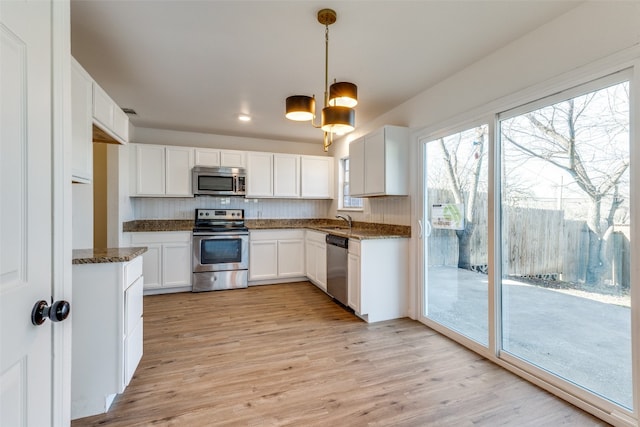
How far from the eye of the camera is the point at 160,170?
440cm

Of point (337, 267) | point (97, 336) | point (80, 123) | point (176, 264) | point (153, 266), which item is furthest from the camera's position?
point (176, 264)

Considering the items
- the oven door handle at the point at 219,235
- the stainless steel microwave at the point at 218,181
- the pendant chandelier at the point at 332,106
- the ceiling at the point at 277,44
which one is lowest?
the oven door handle at the point at 219,235

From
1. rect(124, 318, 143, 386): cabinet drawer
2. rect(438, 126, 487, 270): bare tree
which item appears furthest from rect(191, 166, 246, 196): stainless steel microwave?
rect(438, 126, 487, 270): bare tree

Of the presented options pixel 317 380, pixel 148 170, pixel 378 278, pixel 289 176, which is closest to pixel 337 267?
pixel 378 278

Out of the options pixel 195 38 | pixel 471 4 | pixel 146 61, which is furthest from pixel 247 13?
pixel 471 4

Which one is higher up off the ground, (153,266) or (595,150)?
(595,150)

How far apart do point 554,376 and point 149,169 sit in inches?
198

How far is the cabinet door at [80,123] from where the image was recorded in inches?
71.5

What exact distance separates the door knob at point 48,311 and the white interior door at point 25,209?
18 mm

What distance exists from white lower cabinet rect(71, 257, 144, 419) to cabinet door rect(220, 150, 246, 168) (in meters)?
3.11

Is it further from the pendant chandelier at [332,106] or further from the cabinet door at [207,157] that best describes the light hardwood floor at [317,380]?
the cabinet door at [207,157]

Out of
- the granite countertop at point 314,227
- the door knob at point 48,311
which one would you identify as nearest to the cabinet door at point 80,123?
the door knob at point 48,311

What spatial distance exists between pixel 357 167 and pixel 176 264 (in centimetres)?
291

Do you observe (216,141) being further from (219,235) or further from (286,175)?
(219,235)
